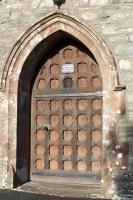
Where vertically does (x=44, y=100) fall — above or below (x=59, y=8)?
below

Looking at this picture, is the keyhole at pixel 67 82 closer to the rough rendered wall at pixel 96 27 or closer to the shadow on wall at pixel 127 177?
A: the rough rendered wall at pixel 96 27

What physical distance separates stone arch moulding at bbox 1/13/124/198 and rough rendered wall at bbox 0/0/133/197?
0.08 m

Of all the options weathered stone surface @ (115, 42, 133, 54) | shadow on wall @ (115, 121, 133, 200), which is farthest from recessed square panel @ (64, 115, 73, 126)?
weathered stone surface @ (115, 42, 133, 54)

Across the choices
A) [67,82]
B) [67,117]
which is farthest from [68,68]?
[67,117]

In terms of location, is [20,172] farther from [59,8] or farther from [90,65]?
[59,8]

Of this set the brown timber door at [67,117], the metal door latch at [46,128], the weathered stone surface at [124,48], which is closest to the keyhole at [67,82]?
the brown timber door at [67,117]

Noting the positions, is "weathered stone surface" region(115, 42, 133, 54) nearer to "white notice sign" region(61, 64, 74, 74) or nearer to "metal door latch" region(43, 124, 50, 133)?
"white notice sign" region(61, 64, 74, 74)

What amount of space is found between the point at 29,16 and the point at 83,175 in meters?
2.79

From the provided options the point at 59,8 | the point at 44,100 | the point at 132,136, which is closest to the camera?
the point at 132,136

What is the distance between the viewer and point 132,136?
6.64 meters

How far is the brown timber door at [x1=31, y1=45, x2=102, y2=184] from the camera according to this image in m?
7.46

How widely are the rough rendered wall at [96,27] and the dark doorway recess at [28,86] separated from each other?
269 millimetres

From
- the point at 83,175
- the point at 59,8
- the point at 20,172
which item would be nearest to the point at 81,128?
the point at 83,175

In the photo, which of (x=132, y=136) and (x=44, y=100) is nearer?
(x=132, y=136)
